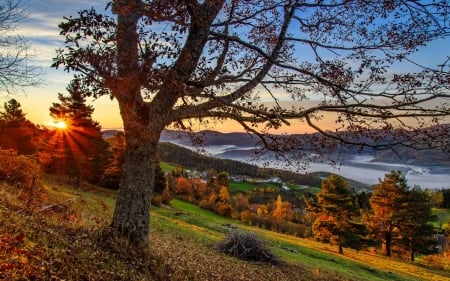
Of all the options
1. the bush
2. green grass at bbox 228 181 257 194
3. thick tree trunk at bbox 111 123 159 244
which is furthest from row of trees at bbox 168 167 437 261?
green grass at bbox 228 181 257 194

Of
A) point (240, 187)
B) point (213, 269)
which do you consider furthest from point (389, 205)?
point (240, 187)

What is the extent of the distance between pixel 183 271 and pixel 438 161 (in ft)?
17.2

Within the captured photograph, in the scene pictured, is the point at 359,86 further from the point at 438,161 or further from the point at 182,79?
the point at 182,79

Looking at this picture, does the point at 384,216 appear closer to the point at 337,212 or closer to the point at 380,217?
the point at 380,217

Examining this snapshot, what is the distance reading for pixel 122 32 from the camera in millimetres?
6059

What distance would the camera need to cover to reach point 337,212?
123ft

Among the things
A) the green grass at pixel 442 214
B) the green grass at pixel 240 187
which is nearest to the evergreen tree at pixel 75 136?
the green grass at pixel 240 187

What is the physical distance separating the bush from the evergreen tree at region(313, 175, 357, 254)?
81.1 ft

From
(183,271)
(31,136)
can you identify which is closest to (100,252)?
(183,271)

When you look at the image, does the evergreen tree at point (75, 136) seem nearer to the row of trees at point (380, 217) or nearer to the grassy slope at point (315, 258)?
the grassy slope at point (315, 258)

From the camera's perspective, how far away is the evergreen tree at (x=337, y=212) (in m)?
36.4

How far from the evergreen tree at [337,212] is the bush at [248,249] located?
2471cm

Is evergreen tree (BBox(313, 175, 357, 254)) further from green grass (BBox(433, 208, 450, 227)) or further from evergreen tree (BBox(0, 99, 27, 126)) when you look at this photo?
green grass (BBox(433, 208, 450, 227))

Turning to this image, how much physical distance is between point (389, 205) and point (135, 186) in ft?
134
